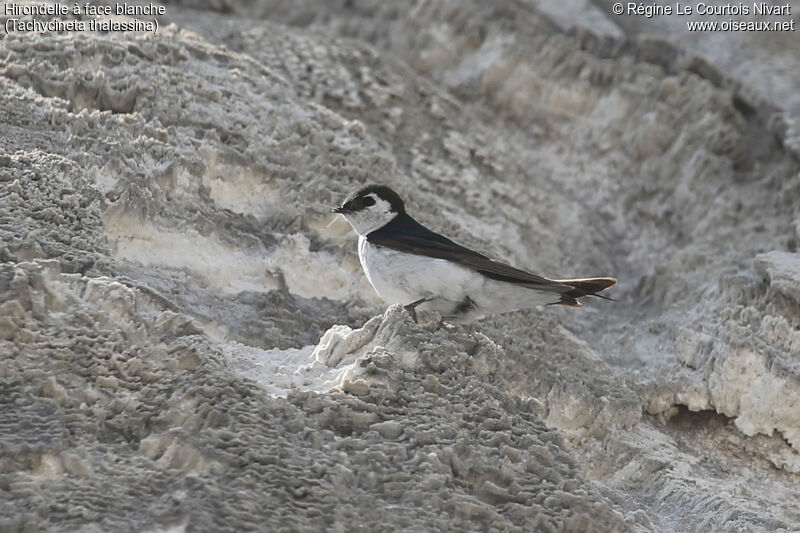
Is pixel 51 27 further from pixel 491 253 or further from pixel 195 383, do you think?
pixel 195 383

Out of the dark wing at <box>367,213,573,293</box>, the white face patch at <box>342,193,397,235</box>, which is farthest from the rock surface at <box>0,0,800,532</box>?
the white face patch at <box>342,193,397,235</box>

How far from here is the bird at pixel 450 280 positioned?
18.9 ft

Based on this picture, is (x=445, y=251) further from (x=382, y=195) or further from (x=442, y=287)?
(x=382, y=195)

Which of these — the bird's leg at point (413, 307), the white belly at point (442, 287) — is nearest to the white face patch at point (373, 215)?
the white belly at point (442, 287)

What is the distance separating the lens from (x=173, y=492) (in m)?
4.40

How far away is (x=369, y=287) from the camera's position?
22.8 feet

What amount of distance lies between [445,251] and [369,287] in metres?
1.19

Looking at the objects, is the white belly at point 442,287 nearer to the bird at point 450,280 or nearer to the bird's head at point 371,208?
the bird at point 450,280

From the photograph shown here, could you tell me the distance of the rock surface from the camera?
4695mm

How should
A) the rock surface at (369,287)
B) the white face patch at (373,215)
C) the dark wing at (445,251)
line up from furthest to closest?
the white face patch at (373,215) < the dark wing at (445,251) < the rock surface at (369,287)

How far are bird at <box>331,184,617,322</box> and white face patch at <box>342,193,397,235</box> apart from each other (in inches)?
6.7

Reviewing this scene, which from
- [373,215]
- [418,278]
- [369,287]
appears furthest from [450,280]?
[369,287]

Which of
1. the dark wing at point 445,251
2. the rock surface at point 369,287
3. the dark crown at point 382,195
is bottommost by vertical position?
the rock surface at point 369,287

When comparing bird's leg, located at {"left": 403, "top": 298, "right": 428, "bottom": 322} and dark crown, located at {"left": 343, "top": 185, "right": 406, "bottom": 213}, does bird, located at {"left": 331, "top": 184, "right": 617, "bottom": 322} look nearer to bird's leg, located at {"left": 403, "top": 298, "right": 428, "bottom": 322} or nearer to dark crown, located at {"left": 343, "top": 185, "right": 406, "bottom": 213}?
bird's leg, located at {"left": 403, "top": 298, "right": 428, "bottom": 322}
